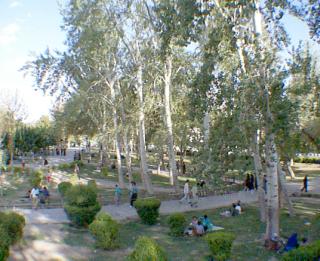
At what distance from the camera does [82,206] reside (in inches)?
619

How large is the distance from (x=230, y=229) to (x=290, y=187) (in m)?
12.6

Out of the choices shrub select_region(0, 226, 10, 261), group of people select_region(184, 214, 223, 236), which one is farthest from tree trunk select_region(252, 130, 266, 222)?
shrub select_region(0, 226, 10, 261)

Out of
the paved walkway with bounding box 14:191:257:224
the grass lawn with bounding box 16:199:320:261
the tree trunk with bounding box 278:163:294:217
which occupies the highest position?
the tree trunk with bounding box 278:163:294:217

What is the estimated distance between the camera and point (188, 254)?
40.4 ft

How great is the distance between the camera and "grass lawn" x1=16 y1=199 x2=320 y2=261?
12.2 m

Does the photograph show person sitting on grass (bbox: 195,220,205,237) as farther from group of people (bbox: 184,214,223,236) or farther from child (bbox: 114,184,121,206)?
child (bbox: 114,184,121,206)

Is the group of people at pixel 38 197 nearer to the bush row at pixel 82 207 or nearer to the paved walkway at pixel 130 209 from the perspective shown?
the paved walkway at pixel 130 209

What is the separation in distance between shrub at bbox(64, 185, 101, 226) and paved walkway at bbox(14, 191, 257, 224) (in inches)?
43.6

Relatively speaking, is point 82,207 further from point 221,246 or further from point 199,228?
point 221,246

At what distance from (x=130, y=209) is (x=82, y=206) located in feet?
13.4

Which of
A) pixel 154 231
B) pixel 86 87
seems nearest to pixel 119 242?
pixel 154 231

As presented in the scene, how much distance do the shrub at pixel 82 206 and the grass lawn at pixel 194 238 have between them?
0.42 m

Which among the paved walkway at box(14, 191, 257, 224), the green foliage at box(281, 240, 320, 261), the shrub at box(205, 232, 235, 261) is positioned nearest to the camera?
the green foliage at box(281, 240, 320, 261)

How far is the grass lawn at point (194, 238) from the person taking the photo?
39.9 ft
